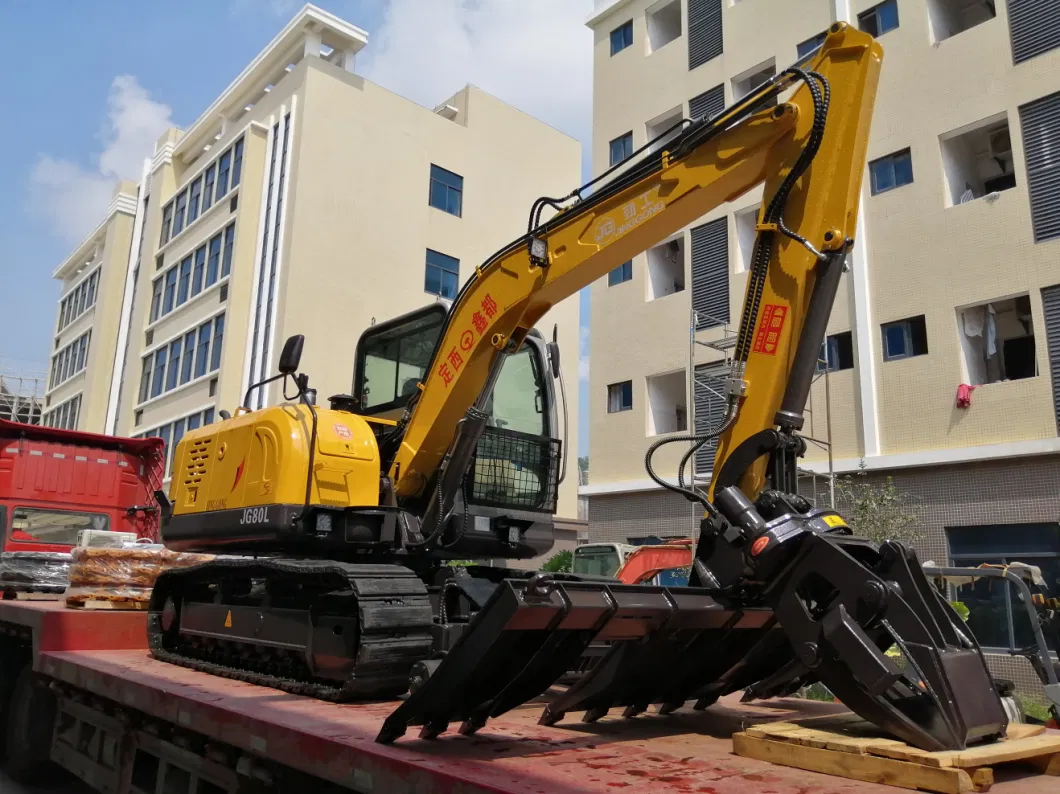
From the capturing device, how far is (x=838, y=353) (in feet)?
60.9

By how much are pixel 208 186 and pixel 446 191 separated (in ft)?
28.8

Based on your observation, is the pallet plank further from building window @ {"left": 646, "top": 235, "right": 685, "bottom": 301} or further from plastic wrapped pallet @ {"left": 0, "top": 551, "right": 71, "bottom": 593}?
building window @ {"left": 646, "top": 235, "right": 685, "bottom": 301}

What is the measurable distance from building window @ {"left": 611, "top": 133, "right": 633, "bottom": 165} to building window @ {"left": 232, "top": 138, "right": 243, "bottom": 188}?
1305 cm

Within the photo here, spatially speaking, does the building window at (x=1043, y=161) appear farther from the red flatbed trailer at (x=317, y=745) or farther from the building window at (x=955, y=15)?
the red flatbed trailer at (x=317, y=745)

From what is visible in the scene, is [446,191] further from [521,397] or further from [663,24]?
[521,397]

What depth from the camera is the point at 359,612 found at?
523 centimetres

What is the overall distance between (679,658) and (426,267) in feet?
91.4

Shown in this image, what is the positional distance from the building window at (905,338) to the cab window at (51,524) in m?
14.1

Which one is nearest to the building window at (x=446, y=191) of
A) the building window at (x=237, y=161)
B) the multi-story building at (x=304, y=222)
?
the multi-story building at (x=304, y=222)

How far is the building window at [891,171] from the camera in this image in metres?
18.0

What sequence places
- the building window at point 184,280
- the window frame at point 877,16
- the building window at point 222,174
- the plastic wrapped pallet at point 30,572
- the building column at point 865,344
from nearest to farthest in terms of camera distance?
the plastic wrapped pallet at point 30,572, the building column at point 865,344, the window frame at point 877,16, the building window at point 222,174, the building window at point 184,280

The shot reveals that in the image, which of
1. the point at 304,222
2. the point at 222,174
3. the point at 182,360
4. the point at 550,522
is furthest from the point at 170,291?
the point at 550,522

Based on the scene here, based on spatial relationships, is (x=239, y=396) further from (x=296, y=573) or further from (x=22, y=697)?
(x=296, y=573)

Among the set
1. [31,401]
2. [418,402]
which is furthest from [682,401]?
[31,401]
